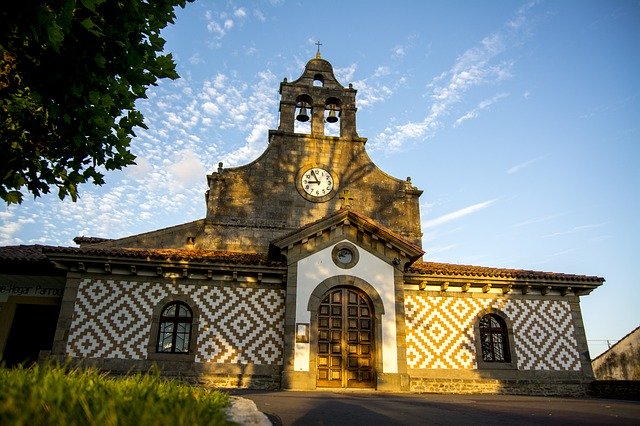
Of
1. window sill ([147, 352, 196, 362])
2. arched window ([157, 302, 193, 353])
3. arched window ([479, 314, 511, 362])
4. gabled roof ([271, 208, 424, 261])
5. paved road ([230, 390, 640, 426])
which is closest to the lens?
paved road ([230, 390, 640, 426])

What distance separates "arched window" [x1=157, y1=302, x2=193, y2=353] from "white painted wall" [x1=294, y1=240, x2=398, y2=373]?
348 centimetres

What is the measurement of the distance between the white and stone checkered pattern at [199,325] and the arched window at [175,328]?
351mm

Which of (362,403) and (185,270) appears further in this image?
(185,270)

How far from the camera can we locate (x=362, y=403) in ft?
26.0

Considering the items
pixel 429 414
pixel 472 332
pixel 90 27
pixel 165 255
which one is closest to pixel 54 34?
pixel 90 27

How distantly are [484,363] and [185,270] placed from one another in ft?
32.8

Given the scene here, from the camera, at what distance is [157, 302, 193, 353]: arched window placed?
1271 centimetres

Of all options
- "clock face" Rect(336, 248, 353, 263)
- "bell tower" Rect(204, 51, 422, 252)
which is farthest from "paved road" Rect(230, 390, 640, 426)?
"bell tower" Rect(204, 51, 422, 252)

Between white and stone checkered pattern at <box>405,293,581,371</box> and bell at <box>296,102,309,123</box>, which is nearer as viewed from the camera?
white and stone checkered pattern at <box>405,293,581,371</box>

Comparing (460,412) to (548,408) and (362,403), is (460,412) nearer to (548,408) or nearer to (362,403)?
(362,403)

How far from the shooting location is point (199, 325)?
41.9 feet

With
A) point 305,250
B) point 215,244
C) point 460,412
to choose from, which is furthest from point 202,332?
point 460,412

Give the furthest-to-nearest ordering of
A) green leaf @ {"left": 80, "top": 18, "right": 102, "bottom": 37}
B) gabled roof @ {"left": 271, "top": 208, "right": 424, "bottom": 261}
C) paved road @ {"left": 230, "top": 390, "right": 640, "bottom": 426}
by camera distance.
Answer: gabled roof @ {"left": 271, "top": 208, "right": 424, "bottom": 261}, paved road @ {"left": 230, "top": 390, "right": 640, "bottom": 426}, green leaf @ {"left": 80, "top": 18, "right": 102, "bottom": 37}

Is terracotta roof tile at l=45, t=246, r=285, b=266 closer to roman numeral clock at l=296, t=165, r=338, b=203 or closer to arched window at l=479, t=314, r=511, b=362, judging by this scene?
roman numeral clock at l=296, t=165, r=338, b=203
